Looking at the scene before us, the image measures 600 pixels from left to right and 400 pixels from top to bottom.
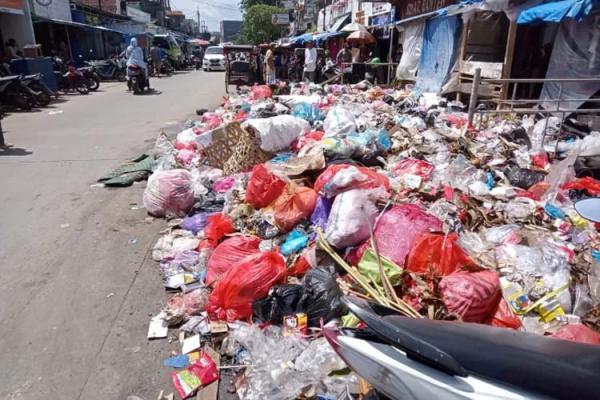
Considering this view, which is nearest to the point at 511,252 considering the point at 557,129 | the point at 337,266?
the point at 337,266

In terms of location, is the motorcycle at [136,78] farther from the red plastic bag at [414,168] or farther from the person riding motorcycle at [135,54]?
the red plastic bag at [414,168]

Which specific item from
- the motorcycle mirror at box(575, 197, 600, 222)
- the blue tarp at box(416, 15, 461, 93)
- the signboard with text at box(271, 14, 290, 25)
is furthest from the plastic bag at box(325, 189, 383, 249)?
the signboard with text at box(271, 14, 290, 25)

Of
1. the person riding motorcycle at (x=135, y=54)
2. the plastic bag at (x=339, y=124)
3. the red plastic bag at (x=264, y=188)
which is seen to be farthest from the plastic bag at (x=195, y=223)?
the person riding motorcycle at (x=135, y=54)

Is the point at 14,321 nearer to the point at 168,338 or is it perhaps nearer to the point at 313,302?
the point at 168,338

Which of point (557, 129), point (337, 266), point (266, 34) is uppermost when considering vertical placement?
point (266, 34)

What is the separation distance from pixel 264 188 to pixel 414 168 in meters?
1.71

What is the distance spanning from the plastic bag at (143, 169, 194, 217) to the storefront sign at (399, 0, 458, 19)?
1143 centimetres

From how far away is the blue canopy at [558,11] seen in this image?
6.61 m

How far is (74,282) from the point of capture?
3.37m

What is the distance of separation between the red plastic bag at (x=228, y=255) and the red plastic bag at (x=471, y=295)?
146cm

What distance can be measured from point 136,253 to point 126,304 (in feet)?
2.71

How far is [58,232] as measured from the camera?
4227 millimetres

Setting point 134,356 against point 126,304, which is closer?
point 134,356

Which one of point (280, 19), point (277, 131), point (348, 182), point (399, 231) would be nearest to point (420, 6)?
point (277, 131)
